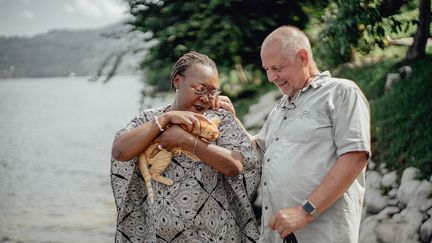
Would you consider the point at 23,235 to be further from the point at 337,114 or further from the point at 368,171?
the point at 337,114

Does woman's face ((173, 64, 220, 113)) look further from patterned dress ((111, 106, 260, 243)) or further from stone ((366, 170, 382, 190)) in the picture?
stone ((366, 170, 382, 190))

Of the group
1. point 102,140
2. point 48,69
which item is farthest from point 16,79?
point 102,140

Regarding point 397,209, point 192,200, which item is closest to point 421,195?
point 397,209

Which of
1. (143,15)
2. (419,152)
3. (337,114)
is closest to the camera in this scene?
(337,114)

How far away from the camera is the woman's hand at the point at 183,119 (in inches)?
99.1

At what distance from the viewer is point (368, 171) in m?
6.11

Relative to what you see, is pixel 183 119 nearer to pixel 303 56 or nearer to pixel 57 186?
pixel 303 56

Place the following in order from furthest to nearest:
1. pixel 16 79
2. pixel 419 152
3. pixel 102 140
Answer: pixel 16 79, pixel 102 140, pixel 419 152

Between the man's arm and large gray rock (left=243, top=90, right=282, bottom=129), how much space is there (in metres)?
7.25

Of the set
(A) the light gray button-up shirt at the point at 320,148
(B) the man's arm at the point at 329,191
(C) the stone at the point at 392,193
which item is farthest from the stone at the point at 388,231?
(B) the man's arm at the point at 329,191

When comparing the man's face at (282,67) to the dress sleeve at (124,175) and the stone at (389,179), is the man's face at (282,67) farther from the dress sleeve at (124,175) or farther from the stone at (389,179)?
the stone at (389,179)

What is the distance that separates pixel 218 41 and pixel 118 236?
6668 mm

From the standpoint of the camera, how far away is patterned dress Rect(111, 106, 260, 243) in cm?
263

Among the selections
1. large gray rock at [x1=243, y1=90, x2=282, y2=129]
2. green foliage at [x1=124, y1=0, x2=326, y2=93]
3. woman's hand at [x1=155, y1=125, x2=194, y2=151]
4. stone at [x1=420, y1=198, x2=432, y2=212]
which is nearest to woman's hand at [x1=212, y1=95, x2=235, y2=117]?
woman's hand at [x1=155, y1=125, x2=194, y2=151]
